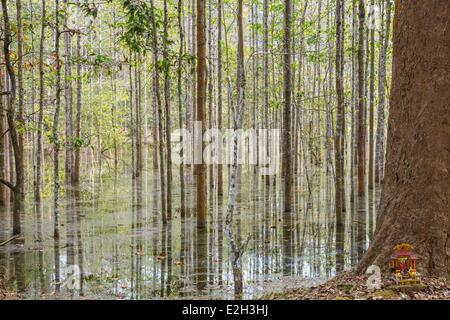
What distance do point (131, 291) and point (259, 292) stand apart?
1.90m

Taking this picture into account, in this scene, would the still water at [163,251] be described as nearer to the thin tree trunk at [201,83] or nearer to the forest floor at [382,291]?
the thin tree trunk at [201,83]

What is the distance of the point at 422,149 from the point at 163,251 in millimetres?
6010

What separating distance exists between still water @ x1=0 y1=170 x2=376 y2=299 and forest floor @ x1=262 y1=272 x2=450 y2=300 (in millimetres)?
1980

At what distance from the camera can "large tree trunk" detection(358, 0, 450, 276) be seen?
477cm

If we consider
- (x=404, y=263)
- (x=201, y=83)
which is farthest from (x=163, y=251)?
(x=404, y=263)

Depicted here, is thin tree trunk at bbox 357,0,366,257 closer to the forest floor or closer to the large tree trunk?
the large tree trunk

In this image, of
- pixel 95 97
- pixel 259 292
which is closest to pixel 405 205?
pixel 259 292

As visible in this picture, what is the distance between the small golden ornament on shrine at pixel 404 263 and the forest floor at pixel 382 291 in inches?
Result: 3.9

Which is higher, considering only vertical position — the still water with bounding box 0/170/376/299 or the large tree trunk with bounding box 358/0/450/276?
the large tree trunk with bounding box 358/0/450/276

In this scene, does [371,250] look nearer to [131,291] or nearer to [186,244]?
[131,291]

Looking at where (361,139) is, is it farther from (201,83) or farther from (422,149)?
(422,149)

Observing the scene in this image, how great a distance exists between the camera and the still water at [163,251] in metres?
7.24

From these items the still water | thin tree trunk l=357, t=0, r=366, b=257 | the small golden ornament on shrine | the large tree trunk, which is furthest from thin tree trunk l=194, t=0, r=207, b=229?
the small golden ornament on shrine
